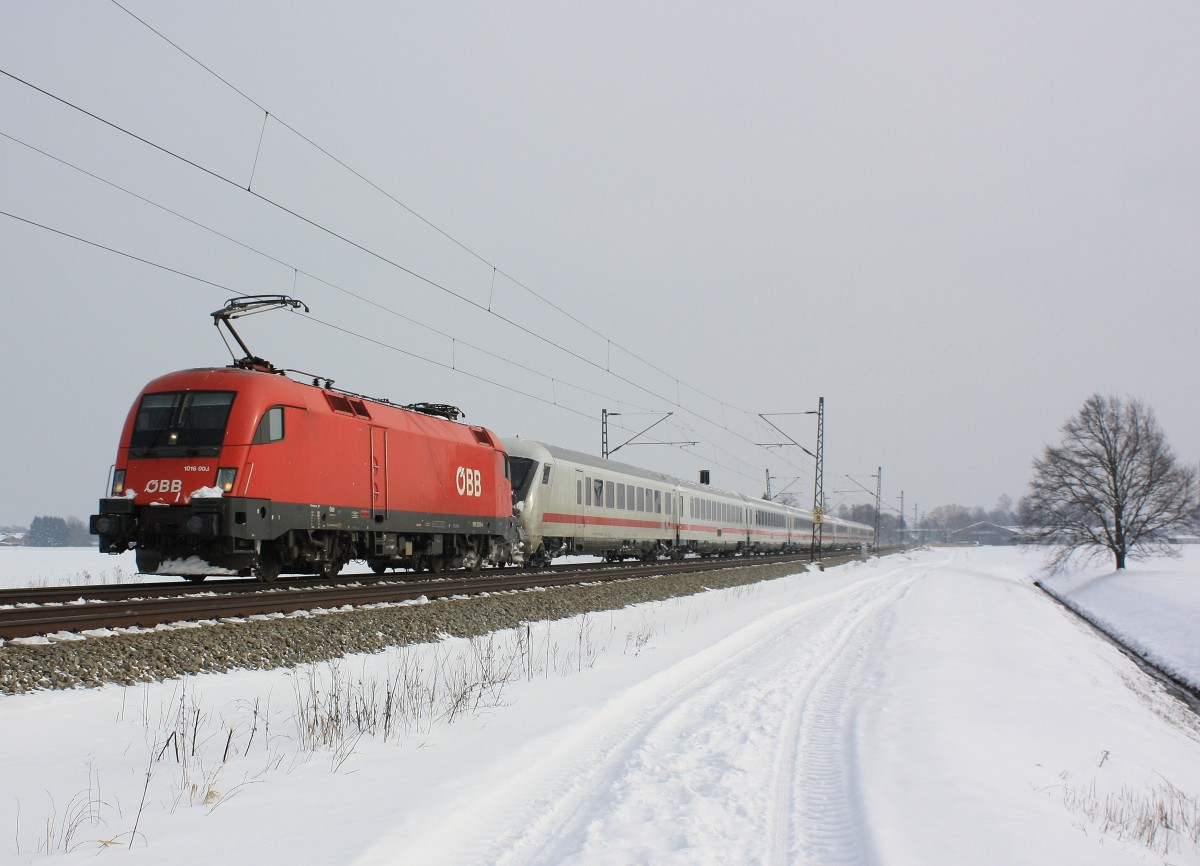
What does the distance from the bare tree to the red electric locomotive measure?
129 ft

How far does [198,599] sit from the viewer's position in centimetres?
1111

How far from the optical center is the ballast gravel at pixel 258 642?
293 inches

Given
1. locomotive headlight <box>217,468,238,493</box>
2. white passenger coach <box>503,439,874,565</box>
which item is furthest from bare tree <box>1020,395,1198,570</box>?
locomotive headlight <box>217,468,238,493</box>

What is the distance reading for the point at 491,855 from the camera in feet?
14.1

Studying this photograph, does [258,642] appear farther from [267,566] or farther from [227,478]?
[267,566]

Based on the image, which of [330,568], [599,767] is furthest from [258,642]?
[330,568]

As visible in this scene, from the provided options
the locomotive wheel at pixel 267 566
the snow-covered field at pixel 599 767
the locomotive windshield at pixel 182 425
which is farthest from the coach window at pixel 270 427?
the snow-covered field at pixel 599 767

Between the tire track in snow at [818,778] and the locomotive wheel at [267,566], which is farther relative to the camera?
the locomotive wheel at [267,566]

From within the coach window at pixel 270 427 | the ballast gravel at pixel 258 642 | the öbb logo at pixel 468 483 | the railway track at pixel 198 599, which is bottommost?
the ballast gravel at pixel 258 642

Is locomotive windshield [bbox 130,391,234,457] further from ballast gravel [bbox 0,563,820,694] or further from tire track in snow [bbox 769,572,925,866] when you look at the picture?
tire track in snow [bbox 769,572,925,866]

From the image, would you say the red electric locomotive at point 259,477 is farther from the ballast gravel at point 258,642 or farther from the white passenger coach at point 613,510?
the white passenger coach at point 613,510

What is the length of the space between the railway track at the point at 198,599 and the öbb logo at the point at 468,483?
264 centimetres

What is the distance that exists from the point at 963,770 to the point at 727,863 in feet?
8.92

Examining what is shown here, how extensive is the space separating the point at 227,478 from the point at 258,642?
4.62 m
